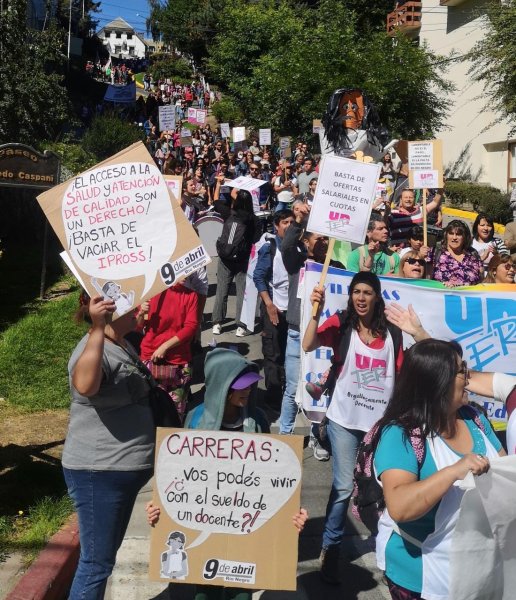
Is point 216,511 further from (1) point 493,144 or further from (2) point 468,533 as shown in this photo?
(1) point 493,144

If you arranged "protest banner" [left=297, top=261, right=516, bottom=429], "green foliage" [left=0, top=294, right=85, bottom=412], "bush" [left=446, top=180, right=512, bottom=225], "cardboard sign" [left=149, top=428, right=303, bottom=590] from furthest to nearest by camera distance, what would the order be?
"bush" [left=446, top=180, right=512, bottom=225] < "green foliage" [left=0, top=294, right=85, bottom=412] < "protest banner" [left=297, top=261, right=516, bottom=429] < "cardboard sign" [left=149, top=428, right=303, bottom=590]

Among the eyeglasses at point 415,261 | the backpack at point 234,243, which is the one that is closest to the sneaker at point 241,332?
the backpack at point 234,243

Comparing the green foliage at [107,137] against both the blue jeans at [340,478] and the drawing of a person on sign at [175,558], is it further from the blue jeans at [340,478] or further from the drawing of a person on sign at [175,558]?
the drawing of a person on sign at [175,558]

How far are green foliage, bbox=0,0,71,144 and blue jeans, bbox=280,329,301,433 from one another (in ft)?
37.0

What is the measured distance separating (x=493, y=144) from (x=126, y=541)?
26382mm

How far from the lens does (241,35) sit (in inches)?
1657

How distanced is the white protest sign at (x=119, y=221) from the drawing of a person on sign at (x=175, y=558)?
1160mm

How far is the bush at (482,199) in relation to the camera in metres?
22.4

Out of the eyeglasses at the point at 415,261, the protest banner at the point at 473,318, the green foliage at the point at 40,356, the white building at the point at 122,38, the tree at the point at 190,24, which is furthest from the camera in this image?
the white building at the point at 122,38

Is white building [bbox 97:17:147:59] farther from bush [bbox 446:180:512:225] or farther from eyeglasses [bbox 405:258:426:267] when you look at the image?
eyeglasses [bbox 405:258:426:267]

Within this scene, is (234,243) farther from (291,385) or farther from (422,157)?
(291,385)

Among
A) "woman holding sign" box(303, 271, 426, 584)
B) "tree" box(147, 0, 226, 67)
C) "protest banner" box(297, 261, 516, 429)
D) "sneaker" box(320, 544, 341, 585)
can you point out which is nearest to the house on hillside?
"protest banner" box(297, 261, 516, 429)

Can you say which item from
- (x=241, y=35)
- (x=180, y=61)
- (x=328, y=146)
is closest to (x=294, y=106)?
(x=328, y=146)

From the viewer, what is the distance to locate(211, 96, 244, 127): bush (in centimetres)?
4094
